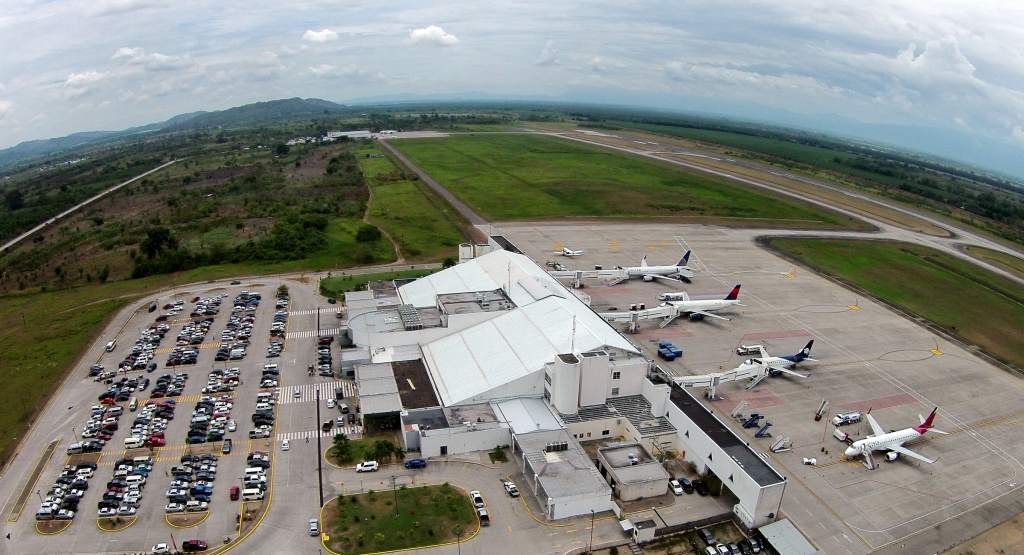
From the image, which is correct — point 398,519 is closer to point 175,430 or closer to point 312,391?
point 312,391

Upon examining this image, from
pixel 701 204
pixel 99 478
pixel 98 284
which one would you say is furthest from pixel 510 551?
pixel 701 204

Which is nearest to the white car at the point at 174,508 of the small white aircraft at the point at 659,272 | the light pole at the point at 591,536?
the light pole at the point at 591,536

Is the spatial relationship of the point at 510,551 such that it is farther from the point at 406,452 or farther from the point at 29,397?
→ the point at 29,397

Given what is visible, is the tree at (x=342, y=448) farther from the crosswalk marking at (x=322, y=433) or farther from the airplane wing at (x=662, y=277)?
the airplane wing at (x=662, y=277)

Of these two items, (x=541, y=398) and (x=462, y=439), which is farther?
(x=541, y=398)

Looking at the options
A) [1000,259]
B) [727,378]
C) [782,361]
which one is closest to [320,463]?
[727,378]
